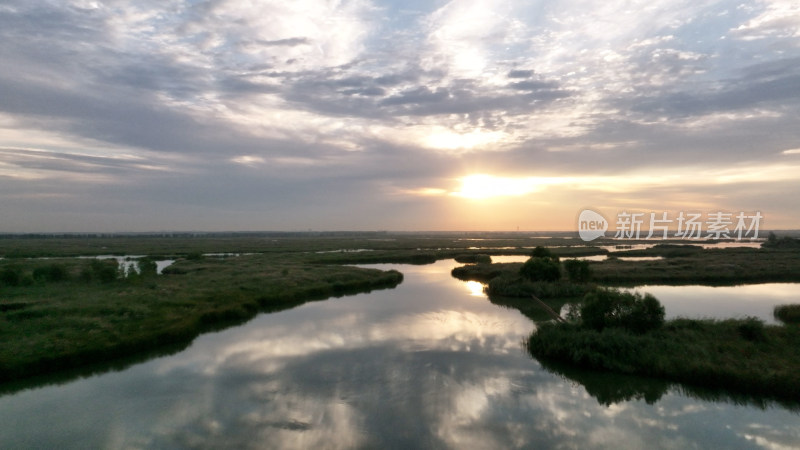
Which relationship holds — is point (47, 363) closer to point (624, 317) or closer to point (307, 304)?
point (307, 304)

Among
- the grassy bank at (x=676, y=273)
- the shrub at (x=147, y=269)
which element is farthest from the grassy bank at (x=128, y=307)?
the grassy bank at (x=676, y=273)

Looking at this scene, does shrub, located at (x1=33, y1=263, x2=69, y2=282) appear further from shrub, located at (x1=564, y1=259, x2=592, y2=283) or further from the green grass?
the green grass

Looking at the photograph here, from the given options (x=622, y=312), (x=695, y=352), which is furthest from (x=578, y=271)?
(x=695, y=352)

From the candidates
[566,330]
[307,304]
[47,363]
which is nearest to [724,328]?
[566,330]

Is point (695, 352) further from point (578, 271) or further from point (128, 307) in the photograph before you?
point (128, 307)

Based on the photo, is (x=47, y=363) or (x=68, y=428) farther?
(x=47, y=363)

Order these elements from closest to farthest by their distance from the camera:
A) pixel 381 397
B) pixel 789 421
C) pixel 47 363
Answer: pixel 789 421
pixel 381 397
pixel 47 363

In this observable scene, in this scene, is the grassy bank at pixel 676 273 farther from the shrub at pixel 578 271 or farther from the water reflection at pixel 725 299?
the shrub at pixel 578 271
